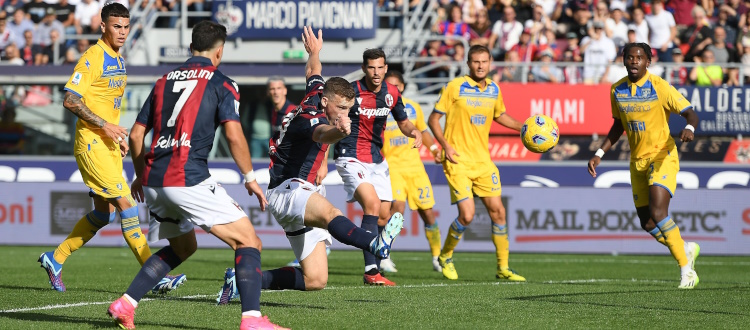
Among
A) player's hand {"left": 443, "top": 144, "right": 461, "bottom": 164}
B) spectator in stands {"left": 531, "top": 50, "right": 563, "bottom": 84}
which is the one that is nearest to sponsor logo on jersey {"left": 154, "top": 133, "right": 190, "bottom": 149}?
player's hand {"left": 443, "top": 144, "right": 461, "bottom": 164}

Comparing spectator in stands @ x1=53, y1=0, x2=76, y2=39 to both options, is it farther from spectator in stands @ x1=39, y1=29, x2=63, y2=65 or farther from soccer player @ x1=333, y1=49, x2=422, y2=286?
soccer player @ x1=333, y1=49, x2=422, y2=286

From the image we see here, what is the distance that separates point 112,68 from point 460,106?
13.8 feet

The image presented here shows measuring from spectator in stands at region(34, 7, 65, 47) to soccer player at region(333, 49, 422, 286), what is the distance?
45.3 feet

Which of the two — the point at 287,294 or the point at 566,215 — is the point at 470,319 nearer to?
the point at 287,294

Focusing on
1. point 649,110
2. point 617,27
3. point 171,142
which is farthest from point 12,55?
point 171,142

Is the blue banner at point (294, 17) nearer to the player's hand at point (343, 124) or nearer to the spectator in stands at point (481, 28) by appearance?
the spectator in stands at point (481, 28)

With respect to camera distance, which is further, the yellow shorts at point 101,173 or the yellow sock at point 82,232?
the yellow sock at point 82,232

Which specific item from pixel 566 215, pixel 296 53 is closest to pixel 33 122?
pixel 296 53

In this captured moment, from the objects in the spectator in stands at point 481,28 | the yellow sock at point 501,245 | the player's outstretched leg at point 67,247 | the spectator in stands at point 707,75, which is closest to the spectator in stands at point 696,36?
the spectator in stands at point 707,75

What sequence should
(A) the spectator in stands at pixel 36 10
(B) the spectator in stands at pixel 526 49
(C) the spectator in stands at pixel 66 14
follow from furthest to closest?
(A) the spectator in stands at pixel 36 10
(C) the spectator in stands at pixel 66 14
(B) the spectator in stands at pixel 526 49

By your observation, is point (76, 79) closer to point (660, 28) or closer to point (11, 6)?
point (660, 28)

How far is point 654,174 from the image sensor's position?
11.1m

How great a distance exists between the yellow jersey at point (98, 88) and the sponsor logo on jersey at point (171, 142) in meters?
2.95

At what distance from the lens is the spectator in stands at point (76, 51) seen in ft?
75.2
